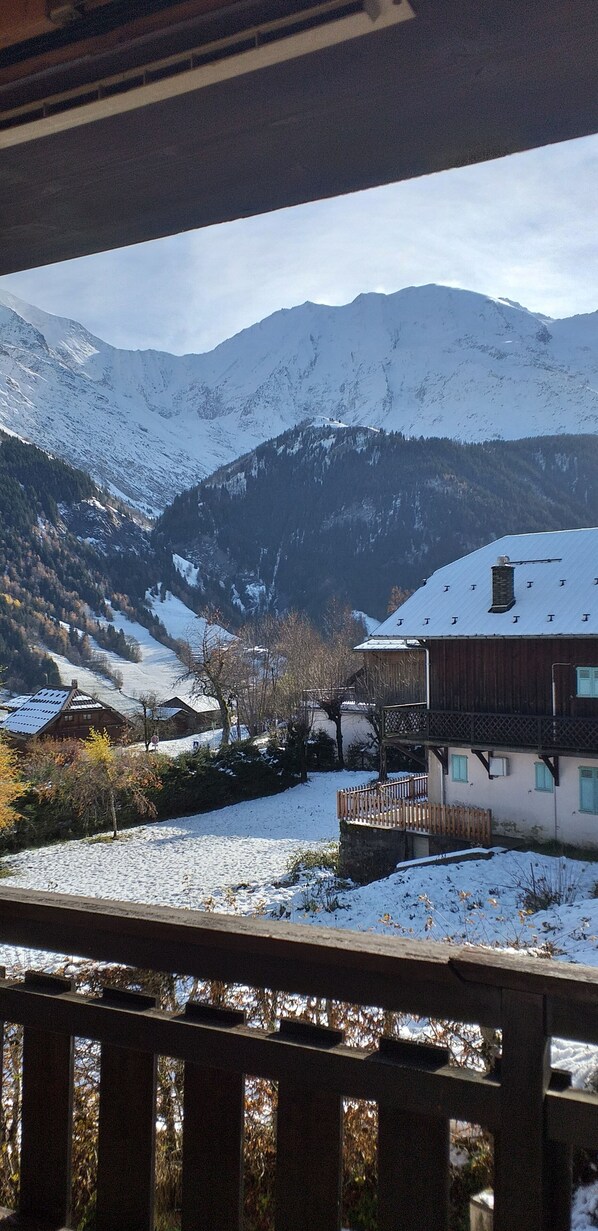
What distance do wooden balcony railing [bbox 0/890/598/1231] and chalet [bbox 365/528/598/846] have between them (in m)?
16.0

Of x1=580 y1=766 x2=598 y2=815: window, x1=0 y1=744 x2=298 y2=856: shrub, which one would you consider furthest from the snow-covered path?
x1=580 y1=766 x2=598 y2=815: window

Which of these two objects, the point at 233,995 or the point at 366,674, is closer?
the point at 233,995

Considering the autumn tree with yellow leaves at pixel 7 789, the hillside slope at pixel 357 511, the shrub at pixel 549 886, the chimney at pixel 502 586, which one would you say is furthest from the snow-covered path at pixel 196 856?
the hillside slope at pixel 357 511

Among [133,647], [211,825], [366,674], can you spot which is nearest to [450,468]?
[133,647]

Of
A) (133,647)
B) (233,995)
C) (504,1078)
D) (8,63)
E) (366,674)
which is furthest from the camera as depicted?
(133,647)

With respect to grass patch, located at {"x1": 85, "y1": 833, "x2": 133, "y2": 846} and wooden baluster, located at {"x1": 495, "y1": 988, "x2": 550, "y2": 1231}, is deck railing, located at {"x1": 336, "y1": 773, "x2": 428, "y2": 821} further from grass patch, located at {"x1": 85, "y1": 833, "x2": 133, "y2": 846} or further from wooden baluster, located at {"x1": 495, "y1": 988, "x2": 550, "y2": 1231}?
wooden baluster, located at {"x1": 495, "y1": 988, "x2": 550, "y2": 1231}

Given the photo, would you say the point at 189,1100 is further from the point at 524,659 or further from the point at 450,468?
the point at 450,468

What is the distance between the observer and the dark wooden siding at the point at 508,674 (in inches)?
671

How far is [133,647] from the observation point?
3472 inches

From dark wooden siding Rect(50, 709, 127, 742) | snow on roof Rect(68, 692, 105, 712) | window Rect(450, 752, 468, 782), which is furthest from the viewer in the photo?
snow on roof Rect(68, 692, 105, 712)

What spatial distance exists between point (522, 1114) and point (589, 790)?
1690 centimetres

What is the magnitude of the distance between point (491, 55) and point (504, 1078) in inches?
59.9

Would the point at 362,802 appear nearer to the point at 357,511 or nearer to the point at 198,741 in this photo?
the point at 198,741

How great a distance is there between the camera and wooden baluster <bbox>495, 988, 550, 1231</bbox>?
1.17 metres
